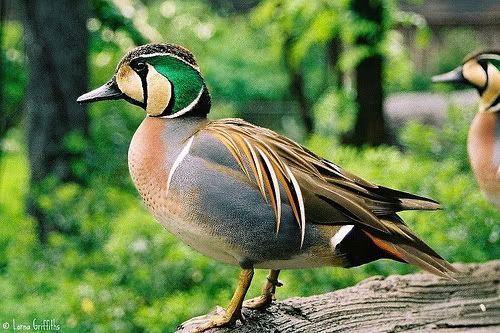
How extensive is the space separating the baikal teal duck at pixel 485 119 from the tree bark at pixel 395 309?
656 millimetres

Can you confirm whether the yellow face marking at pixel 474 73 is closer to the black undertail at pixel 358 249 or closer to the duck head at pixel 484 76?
the duck head at pixel 484 76

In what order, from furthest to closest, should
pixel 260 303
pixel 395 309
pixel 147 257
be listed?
1. pixel 147 257
2. pixel 395 309
3. pixel 260 303

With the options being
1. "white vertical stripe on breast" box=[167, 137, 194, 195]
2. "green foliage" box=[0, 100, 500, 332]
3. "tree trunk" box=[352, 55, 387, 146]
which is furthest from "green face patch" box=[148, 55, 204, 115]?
"tree trunk" box=[352, 55, 387, 146]

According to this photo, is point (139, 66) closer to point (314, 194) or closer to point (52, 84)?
point (314, 194)

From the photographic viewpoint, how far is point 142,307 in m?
3.76

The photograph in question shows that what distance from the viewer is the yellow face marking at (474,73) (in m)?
3.56

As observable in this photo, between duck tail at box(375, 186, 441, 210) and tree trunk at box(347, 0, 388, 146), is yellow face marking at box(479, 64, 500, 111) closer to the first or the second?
duck tail at box(375, 186, 441, 210)

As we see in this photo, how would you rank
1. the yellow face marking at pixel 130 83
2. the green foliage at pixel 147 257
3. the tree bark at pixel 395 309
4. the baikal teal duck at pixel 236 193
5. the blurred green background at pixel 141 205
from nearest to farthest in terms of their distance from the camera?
the baikal teal duck at pixel 236 193 < the yellow face marking at pixel 130 83 < the tree bark at pixel 395 309 < the green foliage at pixel 147 257 < the blurred green background at pixel 141 205

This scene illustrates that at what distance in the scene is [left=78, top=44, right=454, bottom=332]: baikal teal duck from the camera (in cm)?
214

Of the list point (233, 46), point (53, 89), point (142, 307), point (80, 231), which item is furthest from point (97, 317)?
point (233, 46)

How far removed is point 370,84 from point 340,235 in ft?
14.1

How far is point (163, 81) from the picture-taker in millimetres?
2221

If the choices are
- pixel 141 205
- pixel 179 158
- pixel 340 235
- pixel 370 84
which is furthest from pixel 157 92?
pixel 370 84

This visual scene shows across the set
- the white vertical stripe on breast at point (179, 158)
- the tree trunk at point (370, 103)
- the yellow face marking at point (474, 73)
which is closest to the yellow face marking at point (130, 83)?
the white vertical stripe on breast at point (179, 158)
